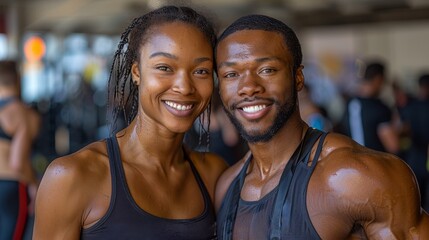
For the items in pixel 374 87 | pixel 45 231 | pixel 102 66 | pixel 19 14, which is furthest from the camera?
pixel 19 14

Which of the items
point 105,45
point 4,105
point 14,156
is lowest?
point 105,45

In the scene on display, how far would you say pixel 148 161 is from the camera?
3145 mm

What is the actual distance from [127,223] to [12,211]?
9.83 feet

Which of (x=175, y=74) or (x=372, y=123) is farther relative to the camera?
(x=372, y=123)

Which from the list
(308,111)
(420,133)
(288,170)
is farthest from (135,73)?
(420,133)

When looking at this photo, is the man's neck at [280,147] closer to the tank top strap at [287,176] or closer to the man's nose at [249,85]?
the tank top strap at [287,176]

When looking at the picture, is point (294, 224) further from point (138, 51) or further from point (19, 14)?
point (19, 14)

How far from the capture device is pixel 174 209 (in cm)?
307

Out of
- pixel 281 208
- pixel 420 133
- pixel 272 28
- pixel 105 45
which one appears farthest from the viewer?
pixel 105 45

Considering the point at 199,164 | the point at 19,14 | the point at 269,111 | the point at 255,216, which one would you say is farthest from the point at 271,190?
the point at 19,14

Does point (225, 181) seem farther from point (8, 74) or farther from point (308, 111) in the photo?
point (308, 111)

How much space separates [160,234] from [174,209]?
0.16 m

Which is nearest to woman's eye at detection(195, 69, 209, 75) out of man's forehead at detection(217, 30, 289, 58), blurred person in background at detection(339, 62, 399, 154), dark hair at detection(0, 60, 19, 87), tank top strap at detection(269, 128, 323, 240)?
man's forehead at detection(217, 30, 289, 58)

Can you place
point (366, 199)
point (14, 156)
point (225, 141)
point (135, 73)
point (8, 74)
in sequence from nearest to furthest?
point (366, 199), point (135, 73), point (14, 156), point (8, 74), point (225, 141)
